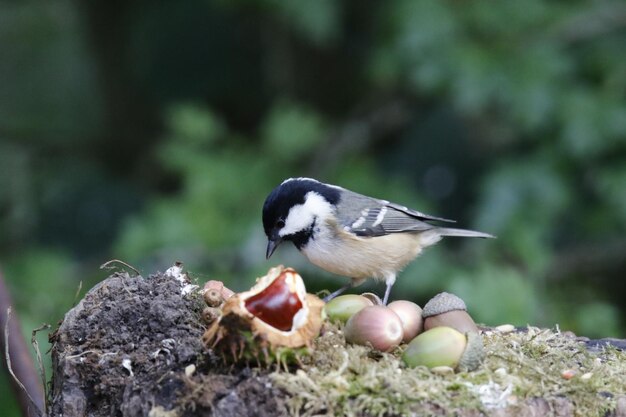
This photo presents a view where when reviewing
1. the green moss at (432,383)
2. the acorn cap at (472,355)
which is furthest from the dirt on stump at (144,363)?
the acorn cap at (472,355)

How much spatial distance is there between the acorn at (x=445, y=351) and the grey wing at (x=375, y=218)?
1.44 metres

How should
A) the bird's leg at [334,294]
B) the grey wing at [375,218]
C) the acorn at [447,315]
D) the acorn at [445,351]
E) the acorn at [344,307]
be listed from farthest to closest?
the grey wing at [375,218], the bird's leg at [334,294], the acorn at [344,307], the acorn at [447,315], the acorn at [445,351]

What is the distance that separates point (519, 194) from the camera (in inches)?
208

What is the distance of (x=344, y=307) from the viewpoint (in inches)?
110

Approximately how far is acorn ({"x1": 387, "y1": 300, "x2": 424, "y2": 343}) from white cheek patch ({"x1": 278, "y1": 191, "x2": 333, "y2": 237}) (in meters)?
1.05

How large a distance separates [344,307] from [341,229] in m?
1.10

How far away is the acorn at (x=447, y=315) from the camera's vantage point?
2643 millimetres

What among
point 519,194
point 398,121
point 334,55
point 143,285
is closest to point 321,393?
point 143,285

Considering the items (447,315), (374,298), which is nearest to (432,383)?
(447,315)

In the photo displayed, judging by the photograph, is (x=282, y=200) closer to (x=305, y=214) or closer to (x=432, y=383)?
(x=305, y=214)

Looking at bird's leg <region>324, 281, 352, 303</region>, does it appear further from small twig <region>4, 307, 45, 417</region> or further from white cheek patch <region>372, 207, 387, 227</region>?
small twig <region>4, 307, 45, 417</region>

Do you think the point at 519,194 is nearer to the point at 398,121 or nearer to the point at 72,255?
the point at 398,121

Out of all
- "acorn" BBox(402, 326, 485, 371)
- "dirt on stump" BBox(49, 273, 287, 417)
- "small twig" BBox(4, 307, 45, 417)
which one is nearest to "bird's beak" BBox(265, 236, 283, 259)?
"dirt on stump" BBox(49, 273, 287, 417)

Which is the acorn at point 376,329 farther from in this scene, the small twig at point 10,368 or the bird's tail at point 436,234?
the bird's tail at point 436,234
